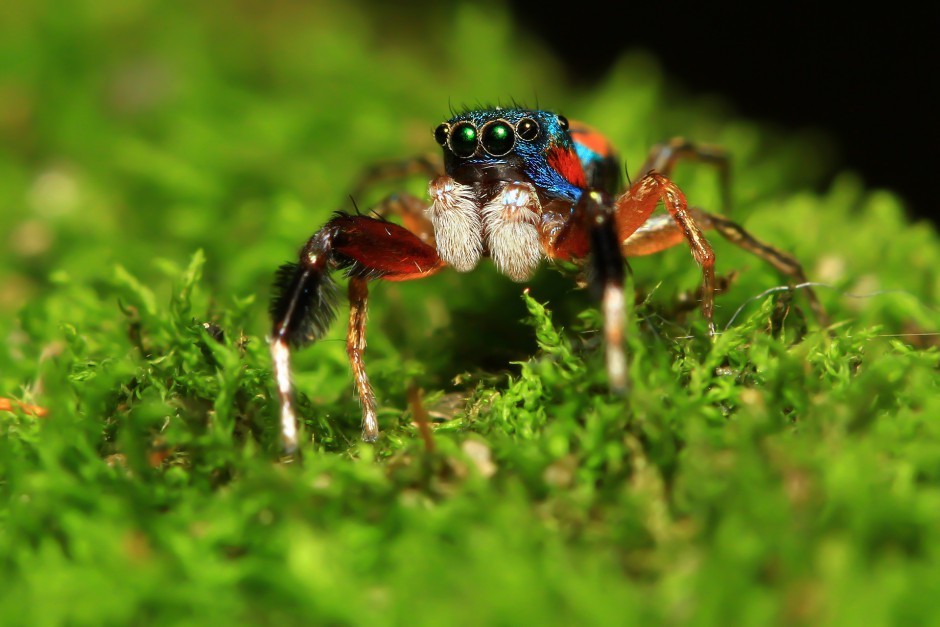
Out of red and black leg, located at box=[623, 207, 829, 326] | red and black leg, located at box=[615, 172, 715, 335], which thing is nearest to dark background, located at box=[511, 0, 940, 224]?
red and black leg, located at box=[623, 207, 829, 326]

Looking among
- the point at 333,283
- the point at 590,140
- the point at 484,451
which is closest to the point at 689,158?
the point at 590,140

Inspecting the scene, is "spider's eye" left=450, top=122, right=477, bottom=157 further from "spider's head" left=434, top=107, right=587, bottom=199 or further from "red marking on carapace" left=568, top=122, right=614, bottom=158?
"red marking on carapace" left=568, top=122, right=614, bottom=158

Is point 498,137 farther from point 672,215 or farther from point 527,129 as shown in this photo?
point 672,215

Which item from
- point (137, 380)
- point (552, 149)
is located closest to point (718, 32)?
point (552, 149)

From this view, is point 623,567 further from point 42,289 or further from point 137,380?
point 42,289

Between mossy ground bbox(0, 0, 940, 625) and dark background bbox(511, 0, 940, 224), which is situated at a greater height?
dark background bbox(511, 0, 940, 224)

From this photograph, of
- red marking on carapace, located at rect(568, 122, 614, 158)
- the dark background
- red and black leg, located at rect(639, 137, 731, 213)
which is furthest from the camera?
the dark background
